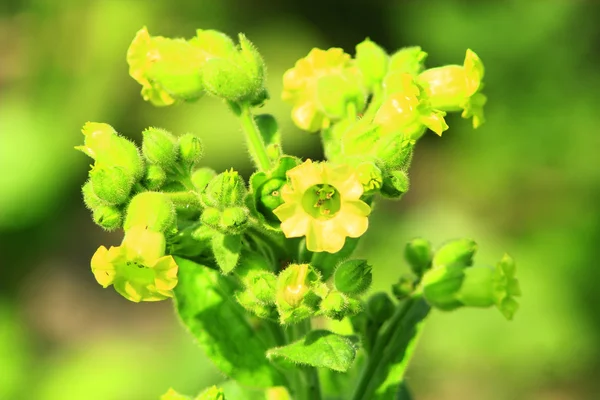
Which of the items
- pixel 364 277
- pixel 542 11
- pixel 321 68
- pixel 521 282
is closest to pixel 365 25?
pixel 542 11

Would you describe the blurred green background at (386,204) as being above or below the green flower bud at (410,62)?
below

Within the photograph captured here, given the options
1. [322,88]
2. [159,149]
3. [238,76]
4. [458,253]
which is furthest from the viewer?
[458,253]

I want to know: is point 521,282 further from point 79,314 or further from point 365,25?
point 79,314

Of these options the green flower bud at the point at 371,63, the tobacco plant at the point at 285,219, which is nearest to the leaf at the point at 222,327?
the tobacco plant at the point at 285,219

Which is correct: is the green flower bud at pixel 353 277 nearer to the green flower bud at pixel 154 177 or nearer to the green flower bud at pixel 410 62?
the green flower bud at pixel 154 177

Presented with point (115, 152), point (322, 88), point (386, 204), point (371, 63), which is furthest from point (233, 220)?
point (386, 204)

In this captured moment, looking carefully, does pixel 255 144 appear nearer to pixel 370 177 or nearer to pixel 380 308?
pixel 370 177
